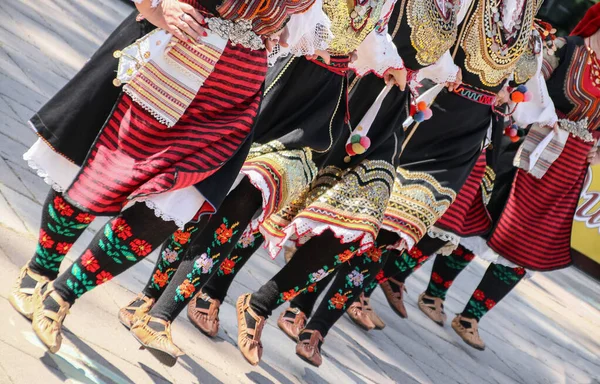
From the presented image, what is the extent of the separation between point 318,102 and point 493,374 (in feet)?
8.36

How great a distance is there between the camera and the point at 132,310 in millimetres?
3092

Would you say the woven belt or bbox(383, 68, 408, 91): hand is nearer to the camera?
bbox(383, 68, 408, 91): hand

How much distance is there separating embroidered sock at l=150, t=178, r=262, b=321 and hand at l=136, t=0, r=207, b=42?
0.75 m

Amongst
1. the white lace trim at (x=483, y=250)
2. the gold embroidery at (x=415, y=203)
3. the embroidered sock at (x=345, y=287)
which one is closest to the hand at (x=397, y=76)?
the gold embroidery at (x=415, y=203)

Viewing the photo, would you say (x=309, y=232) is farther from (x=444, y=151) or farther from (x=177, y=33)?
(x=177, y=33)

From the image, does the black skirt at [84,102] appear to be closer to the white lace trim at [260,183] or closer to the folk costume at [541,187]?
the white lace trim at [260,183]

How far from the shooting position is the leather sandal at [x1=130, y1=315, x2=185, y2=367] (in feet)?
9.24

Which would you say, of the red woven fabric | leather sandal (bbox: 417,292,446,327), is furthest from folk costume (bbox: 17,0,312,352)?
leather sandal (bbox: 417,292,446,327)

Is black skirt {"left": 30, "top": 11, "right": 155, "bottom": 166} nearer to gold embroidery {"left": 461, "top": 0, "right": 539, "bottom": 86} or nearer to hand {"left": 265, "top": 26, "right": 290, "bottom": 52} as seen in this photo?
hand {"left": 265, "top": 26, "right": 290, "bottom": 52}

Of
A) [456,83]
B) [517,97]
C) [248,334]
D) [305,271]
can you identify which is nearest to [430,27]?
[456,83]

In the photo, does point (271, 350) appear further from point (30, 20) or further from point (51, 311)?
point (30, 20)

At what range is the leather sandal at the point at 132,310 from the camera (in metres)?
3.05

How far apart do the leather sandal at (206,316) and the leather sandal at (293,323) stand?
48cm

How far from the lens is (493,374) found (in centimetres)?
498
